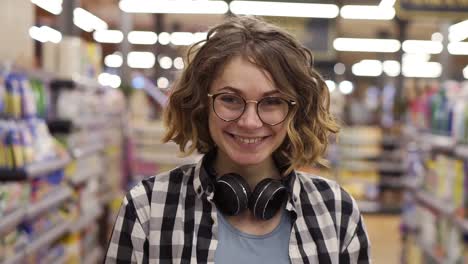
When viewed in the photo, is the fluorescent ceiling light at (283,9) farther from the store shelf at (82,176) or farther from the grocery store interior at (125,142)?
the store shelf at (82,176)

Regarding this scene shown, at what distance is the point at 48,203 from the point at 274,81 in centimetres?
305

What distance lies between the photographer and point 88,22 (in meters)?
13.8

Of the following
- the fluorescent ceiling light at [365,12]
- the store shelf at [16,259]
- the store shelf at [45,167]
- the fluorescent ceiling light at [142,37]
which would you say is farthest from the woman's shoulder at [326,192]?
the fluorescent ceiling light at [142,37]

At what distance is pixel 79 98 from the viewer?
5.21 metres

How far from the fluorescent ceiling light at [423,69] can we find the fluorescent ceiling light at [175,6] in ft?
42.6

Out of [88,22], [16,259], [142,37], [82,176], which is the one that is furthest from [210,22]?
[16,259]

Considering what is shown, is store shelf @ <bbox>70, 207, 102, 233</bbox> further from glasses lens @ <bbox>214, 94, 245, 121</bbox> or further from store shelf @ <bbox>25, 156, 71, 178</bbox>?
glasses lens @ <bbox>214, 94, 245, 121</bbox>

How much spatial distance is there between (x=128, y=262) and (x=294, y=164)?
55cm

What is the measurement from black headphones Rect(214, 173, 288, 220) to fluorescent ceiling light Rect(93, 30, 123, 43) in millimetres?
14754

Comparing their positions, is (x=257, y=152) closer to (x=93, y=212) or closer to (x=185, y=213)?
(x=185, y=213)

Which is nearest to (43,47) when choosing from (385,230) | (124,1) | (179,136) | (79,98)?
(79,98)

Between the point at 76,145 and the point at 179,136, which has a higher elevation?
the point at 179,136

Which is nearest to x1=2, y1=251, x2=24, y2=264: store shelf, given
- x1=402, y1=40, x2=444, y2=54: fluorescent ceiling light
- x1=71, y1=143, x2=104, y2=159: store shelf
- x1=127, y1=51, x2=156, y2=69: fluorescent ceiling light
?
x1=71, y1=143, x2=104, y2=159: store shelf

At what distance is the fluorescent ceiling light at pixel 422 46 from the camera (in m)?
16.4
